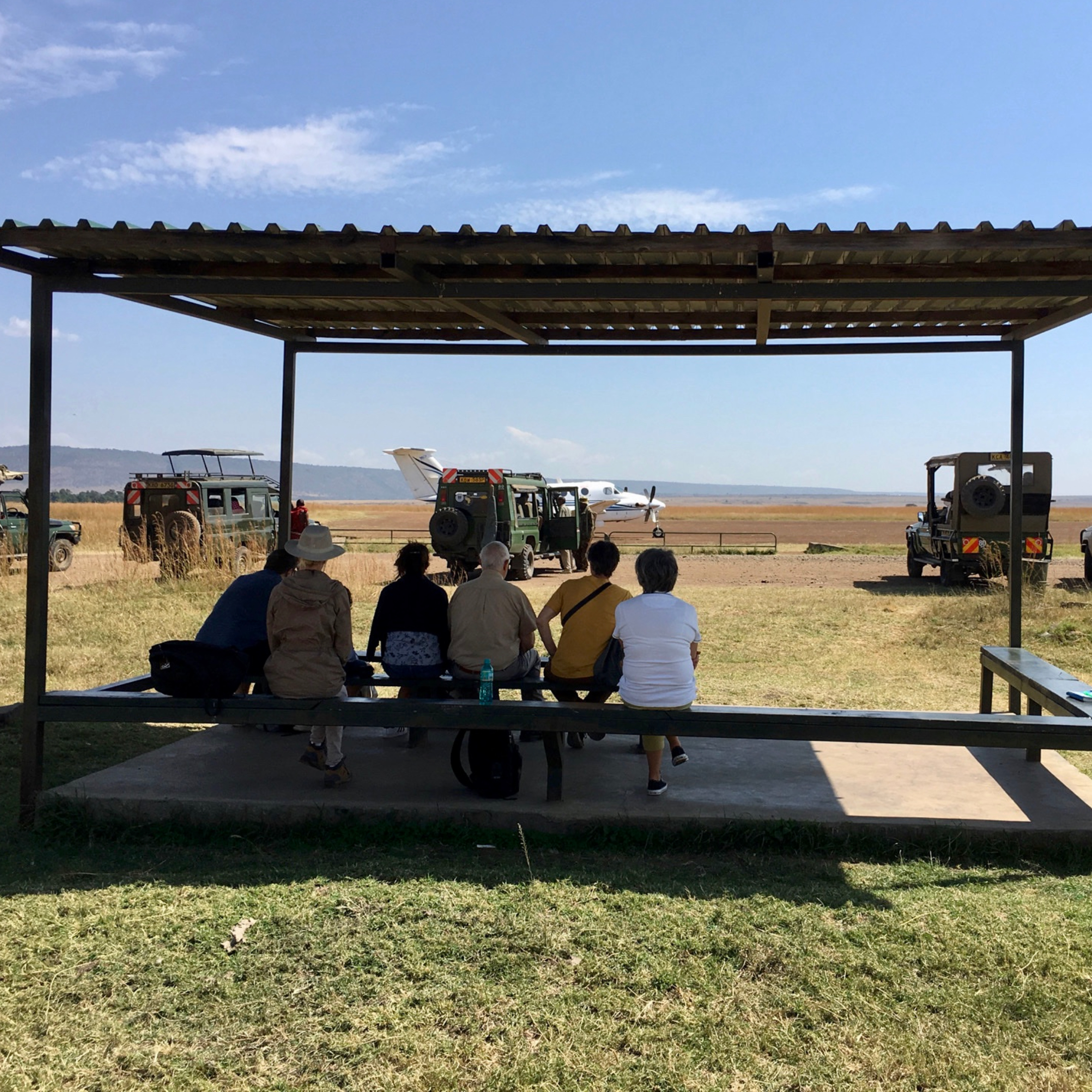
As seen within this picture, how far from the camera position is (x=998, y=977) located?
11.7 feet

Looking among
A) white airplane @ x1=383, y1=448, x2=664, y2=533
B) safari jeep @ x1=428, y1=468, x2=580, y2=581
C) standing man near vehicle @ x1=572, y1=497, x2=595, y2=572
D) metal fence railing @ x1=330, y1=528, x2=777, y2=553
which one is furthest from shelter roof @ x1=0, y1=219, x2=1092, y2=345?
white airplane @ x1=383, y1=448, x2=664, y2=533

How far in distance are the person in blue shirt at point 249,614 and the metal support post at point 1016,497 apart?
449cm

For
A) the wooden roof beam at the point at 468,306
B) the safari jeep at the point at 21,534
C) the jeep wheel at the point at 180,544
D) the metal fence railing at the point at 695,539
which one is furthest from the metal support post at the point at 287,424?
the metal fence railing at the point at 695,539

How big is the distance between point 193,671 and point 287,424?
273 centimetres

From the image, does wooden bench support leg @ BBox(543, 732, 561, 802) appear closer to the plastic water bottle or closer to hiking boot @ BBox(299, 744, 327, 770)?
the plastic water bottle

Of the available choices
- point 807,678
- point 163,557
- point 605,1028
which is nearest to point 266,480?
point 163,557

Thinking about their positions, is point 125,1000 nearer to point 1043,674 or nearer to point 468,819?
point 468,819

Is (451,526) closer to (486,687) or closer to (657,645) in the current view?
(486,687)

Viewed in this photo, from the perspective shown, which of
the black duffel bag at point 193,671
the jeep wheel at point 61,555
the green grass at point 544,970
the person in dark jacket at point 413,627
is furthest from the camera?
the jeep wheel at point 61,555

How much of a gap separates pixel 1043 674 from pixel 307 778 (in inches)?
169

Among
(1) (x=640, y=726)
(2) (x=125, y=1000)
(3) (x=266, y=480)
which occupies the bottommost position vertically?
(2) (x=125, y=1000)

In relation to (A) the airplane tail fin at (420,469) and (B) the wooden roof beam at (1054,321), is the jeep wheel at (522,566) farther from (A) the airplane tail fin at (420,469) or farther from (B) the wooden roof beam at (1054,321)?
(A) the airplane tail fin at (420,469)

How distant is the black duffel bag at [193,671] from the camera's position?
17.5ft

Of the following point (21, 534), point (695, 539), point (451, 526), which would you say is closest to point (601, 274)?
point (451, 526)
